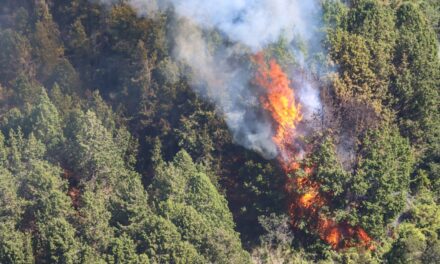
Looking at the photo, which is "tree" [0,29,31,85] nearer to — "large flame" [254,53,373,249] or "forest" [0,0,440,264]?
"forest" [0,0,440,264]

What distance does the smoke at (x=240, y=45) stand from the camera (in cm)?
6438

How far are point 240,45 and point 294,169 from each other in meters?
8.49

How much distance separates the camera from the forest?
59.6 metres

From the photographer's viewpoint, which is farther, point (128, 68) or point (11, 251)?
point (128, 68)

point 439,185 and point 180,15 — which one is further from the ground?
point 180,15

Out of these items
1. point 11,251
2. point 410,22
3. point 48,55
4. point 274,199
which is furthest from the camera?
point 48,55

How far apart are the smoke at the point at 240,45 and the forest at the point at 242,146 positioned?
3.4 inches

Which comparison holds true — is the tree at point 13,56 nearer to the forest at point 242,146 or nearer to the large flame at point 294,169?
the forest at point 242,146

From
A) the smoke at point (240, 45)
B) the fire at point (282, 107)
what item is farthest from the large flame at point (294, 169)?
the smoke at point (240, 45)

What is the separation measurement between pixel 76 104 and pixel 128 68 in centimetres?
469

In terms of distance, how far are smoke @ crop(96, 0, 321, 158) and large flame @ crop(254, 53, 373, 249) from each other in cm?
66

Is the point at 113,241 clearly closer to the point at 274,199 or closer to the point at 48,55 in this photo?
the point at 274,199

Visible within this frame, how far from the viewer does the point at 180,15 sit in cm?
7025

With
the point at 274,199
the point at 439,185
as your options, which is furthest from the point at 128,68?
the point at 439,185
